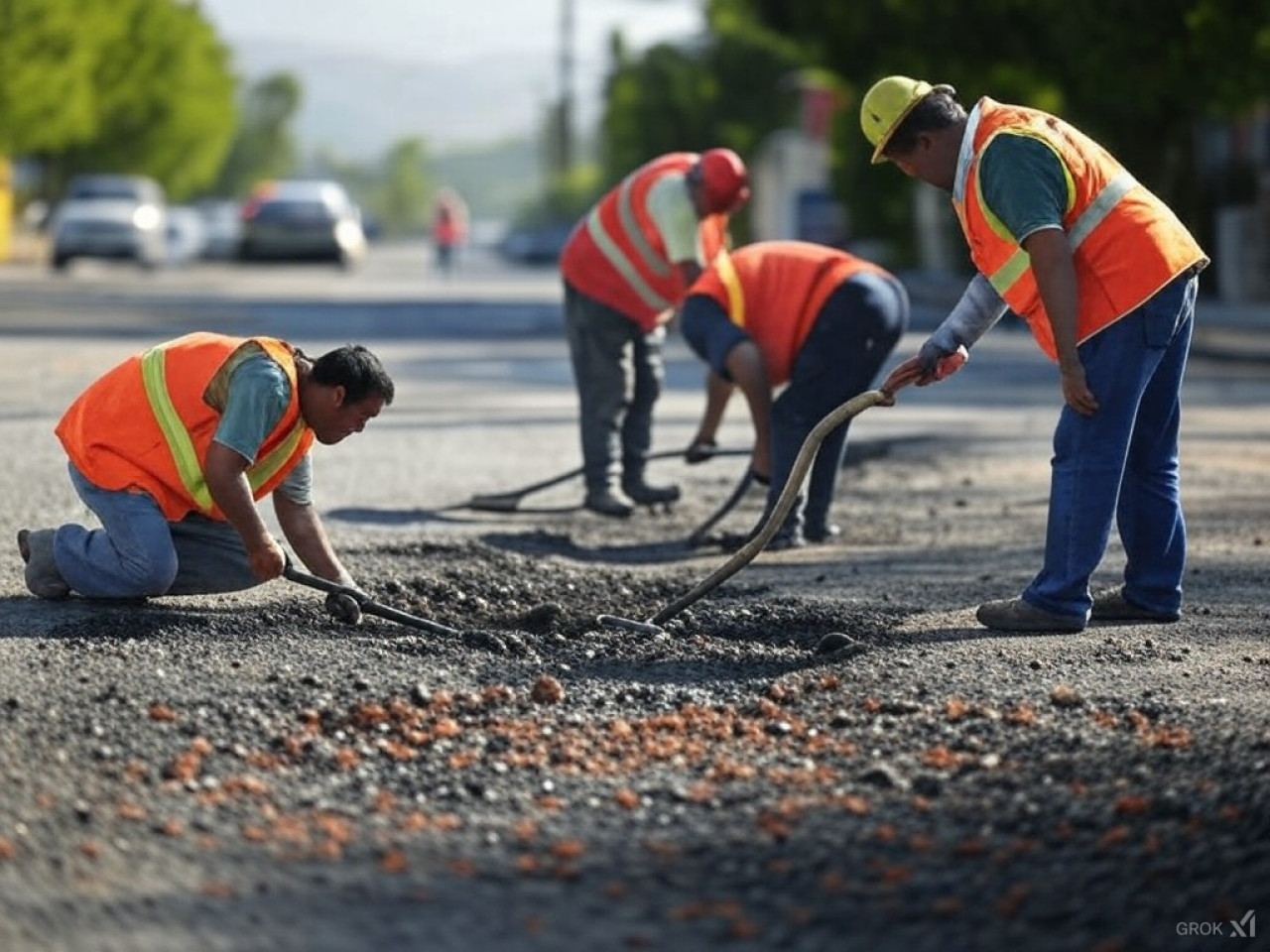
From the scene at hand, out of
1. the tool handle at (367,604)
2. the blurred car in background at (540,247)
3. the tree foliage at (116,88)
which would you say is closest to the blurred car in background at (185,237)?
the tree foliage at (116,88)

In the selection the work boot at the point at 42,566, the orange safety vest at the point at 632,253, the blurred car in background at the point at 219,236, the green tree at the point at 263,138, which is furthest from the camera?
the green tree at the point at 263,138

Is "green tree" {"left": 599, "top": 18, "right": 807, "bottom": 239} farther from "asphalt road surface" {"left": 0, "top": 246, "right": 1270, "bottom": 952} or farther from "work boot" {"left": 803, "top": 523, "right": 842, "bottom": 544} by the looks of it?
"asphalt road surface" {"left": 0, "top": 246, "right": 1270, "bottom": 952}

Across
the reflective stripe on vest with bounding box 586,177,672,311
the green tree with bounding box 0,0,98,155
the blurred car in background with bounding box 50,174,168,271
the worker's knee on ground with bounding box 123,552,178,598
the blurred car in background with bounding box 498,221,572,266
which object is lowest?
the blurred car in background with bounding box 498,221,572,266

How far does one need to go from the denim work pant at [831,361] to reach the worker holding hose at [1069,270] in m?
2.17

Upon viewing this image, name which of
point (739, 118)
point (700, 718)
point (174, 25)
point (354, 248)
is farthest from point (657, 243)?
point (174, 25)

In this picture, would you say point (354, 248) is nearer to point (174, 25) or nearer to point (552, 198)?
point (174, 25)

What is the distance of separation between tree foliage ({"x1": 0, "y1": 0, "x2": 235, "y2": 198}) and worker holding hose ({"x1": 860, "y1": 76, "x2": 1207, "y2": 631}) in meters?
42.6

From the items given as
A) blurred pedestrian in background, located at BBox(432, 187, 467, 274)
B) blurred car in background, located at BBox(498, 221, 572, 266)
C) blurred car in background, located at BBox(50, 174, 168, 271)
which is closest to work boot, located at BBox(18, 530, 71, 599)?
blurred car in background, located at BBox(50, 174, 168, 271)

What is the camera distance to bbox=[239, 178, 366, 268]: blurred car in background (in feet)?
150

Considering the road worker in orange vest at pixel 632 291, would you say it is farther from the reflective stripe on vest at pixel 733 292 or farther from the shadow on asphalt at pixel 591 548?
the shadow on asphalt at pixel 591 548

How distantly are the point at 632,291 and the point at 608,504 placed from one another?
94cm

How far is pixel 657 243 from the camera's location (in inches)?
432

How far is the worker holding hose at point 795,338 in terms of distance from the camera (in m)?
9.93

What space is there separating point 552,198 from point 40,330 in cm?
8879
